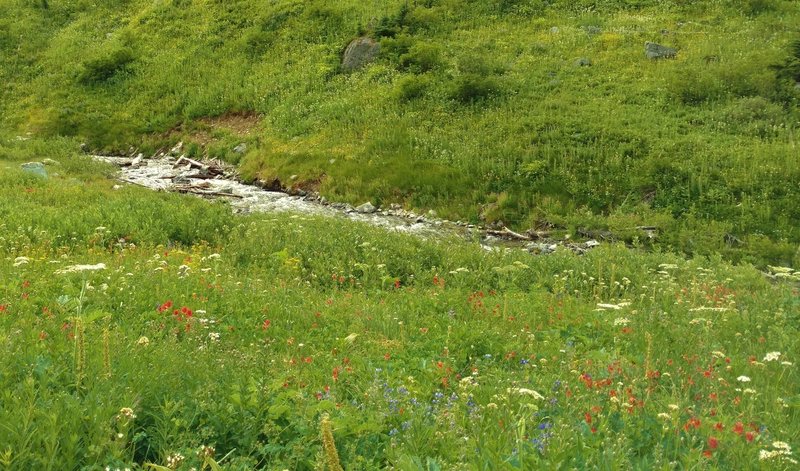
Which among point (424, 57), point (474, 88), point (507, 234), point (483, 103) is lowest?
point (507, 234)

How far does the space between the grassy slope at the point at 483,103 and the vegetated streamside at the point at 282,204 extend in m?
0.76

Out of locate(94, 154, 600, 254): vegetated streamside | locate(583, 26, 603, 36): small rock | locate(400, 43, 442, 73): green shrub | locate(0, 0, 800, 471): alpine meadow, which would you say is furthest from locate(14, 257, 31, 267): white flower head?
locate(583, 26, 603, 36): small rock

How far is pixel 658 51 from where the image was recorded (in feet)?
88.9

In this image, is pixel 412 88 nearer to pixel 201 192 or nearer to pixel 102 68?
pixel 201 192

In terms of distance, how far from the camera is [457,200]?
20.6 metres

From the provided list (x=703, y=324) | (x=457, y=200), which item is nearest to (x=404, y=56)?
(x=457, y=200)

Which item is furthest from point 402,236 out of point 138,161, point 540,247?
point 138,161

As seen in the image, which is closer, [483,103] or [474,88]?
[483,103]

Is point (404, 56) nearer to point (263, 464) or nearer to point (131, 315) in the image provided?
point (131, 315)

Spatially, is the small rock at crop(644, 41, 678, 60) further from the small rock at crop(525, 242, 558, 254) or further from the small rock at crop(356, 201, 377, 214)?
the small rock at crop(356, 201, 377, 214)

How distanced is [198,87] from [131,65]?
6997 mm

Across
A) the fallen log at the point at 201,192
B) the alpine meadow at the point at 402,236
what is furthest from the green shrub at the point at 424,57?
the fallen log at the point at 201,192

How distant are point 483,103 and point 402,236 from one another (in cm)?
1188

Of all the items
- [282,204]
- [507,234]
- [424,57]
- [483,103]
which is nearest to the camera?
[507,234]
